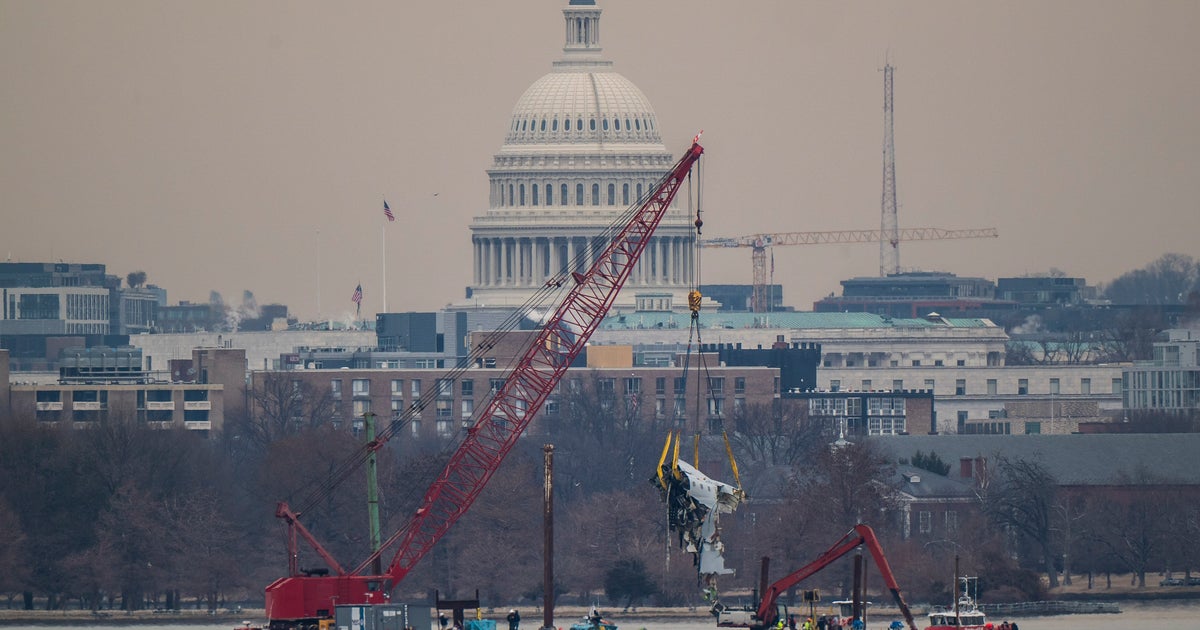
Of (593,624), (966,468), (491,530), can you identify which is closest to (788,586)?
(593,624)

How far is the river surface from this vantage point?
150m

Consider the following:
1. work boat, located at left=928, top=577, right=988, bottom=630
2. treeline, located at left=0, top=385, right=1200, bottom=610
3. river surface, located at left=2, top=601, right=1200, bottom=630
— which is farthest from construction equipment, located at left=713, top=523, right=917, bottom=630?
treeline, located at left=0, top=385, right=1200, bottom=610

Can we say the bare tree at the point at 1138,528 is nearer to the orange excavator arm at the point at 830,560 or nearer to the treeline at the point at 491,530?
the treeline at the point at 491,530

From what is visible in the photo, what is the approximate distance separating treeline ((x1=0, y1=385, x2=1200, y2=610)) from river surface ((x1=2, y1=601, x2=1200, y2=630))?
14.6 feet

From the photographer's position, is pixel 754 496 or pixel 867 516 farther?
pixel 754 496

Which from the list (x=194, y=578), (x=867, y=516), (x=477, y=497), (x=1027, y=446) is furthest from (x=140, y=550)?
(x=1027, y=446)

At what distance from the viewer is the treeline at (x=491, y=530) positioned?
6417 inches

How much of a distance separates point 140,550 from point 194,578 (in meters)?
2.99

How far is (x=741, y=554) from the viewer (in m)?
167

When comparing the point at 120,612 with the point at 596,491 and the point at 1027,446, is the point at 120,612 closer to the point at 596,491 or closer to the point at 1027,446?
the point at 596,491

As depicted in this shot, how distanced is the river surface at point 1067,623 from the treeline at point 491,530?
4453 mm

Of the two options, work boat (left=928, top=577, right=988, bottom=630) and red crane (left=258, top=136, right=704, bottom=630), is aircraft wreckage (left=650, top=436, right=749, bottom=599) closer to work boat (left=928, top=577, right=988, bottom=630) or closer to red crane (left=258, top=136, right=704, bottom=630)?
work boat (left=928, top=577, right=988, bottom=630)

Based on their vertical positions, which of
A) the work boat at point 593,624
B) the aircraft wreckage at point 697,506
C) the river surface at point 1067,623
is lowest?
the river surface at point 1067,623

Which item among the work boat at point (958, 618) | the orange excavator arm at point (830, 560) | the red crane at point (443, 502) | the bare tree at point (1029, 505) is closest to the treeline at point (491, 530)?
the bare tree at point (1029, 505)
